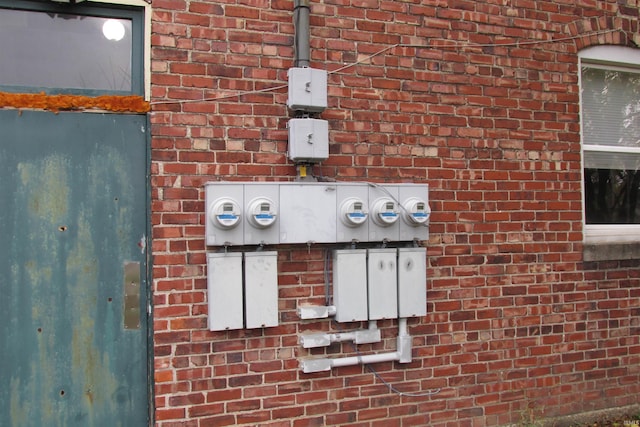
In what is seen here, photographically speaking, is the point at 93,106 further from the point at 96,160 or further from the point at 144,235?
the point at 144,235

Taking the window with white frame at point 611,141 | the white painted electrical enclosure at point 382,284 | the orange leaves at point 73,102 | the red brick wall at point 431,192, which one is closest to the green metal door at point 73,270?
the orange leaves at point 73,102

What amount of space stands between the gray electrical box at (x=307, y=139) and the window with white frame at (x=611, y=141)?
2406mm

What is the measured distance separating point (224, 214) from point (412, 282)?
1.39 metres

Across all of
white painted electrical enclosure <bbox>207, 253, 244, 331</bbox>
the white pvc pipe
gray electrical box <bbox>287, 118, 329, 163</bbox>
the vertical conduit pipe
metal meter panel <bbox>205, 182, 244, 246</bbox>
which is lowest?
the white pvc pipe

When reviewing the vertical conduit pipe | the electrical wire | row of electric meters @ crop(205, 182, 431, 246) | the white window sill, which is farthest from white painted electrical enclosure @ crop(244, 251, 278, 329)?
the white window sill

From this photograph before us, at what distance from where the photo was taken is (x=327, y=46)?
11.7 feet

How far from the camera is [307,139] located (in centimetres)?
334

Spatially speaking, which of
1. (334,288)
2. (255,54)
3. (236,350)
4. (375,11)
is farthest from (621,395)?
(255,54)

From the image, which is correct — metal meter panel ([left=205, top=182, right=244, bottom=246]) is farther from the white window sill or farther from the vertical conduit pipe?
the white window sill

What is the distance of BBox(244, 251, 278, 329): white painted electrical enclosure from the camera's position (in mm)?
3254

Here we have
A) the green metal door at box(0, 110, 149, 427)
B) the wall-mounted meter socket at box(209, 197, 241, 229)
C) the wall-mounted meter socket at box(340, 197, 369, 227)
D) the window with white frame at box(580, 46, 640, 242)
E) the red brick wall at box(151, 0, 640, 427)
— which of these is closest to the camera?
the green metal door at box(0, 110, 149, 427)

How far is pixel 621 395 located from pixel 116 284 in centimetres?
405

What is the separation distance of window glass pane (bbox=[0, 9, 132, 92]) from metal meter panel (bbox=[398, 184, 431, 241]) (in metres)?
1.92

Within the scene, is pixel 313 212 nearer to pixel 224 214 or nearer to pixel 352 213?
pixel 352 213
